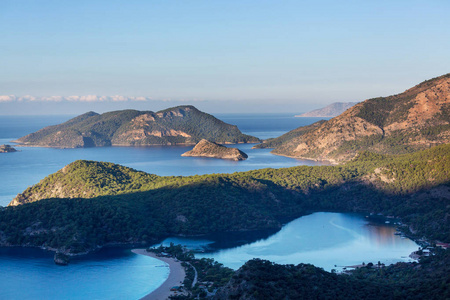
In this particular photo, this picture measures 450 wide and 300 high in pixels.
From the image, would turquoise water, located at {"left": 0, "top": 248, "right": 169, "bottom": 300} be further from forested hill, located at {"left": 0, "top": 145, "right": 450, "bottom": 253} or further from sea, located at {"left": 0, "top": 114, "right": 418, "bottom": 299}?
forested hill, located at {"left": 0, "top": 145, "right": 450, "bottom": 253}


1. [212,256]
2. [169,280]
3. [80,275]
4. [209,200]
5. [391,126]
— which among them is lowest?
[169,280]

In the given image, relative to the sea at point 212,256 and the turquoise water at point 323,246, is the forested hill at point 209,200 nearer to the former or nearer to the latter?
the sea at point 212,256

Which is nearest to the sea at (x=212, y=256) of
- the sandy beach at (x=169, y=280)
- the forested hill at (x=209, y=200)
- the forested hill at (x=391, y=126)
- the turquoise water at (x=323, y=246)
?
the turquoise water at (x=323, y=246)

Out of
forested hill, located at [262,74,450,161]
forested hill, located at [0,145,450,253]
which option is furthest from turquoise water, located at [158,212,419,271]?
forested hill, located at [262,74,450,161]

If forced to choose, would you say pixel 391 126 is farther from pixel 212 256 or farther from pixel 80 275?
pixel 80 275

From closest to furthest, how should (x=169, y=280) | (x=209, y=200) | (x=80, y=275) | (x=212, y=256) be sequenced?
(x=169, y=280), (x=80, y=275), (x=212, y=256), (x=209, y=200)

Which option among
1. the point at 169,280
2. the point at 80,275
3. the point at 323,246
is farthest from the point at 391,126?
the point at 80,275
